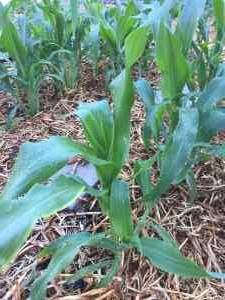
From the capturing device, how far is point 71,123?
1.28 m

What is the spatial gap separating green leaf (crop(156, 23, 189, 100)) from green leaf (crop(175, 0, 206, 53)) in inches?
4.7

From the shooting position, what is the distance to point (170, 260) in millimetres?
671

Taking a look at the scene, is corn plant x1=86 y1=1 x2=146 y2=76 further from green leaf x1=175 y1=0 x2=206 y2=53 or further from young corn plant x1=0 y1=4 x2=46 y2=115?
green leaf x1=175 y1=0 x2=206 y2=53

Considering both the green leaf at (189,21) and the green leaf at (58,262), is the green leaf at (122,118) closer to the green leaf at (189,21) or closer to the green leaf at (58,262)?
the green leaf at (58,262)

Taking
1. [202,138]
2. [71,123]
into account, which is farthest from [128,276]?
[71,123]

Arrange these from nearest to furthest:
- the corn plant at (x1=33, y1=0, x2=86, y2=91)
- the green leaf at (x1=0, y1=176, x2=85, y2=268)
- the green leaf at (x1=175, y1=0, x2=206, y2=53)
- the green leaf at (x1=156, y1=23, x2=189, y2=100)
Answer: the green leaf at (x1=0, y1=176, x2=85, y2=268) < the green leaf at (x1=156, y1=23, x2=189, y2=100) < the green leaf at (x1=175, y1=0, x2=206, y2=53) < the corn plant at (x1=33, y1=0, x2=86, y2=91)

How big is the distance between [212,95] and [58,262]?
1.40 ft

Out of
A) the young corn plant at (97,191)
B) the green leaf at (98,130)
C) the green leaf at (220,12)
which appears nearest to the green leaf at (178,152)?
A: the young corn plant at (97,191)

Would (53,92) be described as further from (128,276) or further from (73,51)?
(128,276)

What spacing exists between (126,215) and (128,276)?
0.47 ft

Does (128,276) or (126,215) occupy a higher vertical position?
(126,215)

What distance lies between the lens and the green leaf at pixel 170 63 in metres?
0.79

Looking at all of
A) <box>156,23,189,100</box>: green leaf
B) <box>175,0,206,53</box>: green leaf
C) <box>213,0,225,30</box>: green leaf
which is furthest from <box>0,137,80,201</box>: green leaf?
<box>213,0,225,30</box>: green leaf

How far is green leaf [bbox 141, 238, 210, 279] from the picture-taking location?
65 centimetres
